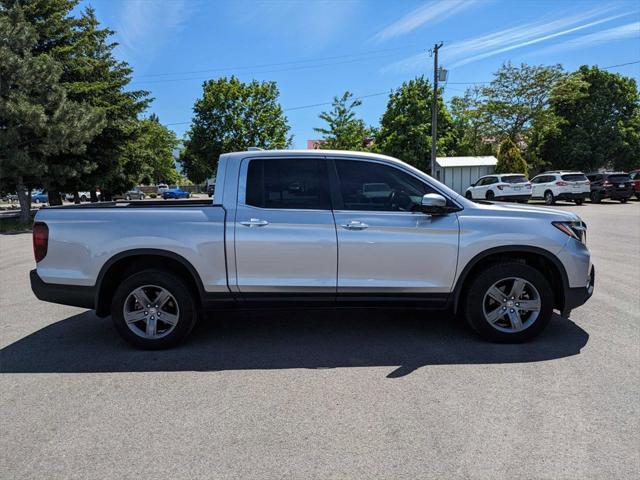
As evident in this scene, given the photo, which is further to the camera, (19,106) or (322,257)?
(19,106)

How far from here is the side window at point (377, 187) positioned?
14.1 ft

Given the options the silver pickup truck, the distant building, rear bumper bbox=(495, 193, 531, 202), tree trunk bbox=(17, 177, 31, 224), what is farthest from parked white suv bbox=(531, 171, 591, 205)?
tree trunk bbox=(17, 177, 31, 224)

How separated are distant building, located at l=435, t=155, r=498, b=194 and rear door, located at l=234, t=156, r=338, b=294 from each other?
1219 inches

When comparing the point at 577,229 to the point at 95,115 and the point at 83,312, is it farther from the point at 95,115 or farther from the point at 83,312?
the point at 95,115

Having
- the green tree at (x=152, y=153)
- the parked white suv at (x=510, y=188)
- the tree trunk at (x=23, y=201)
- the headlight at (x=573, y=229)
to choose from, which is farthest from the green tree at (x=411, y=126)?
the headlight at (x=573, y=229)

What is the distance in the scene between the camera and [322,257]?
4.14 meters

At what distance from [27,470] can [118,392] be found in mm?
951

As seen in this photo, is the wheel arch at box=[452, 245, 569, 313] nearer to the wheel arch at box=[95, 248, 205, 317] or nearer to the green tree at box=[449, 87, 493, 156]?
the wheel arch at box=[95, 248, 205, 317]

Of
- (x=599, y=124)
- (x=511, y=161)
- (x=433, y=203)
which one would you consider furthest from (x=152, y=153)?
(x=599, y=124)

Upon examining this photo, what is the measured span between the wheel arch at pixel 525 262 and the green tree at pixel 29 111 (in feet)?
53.0

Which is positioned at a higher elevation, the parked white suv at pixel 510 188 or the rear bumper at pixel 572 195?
the parked white suv at pixel 510 188

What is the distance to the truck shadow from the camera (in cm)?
396

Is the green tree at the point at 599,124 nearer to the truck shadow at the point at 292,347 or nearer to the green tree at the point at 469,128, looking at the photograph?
the green tree at the point at 469,128

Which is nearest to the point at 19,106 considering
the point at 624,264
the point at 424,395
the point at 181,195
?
the point at 424,395
